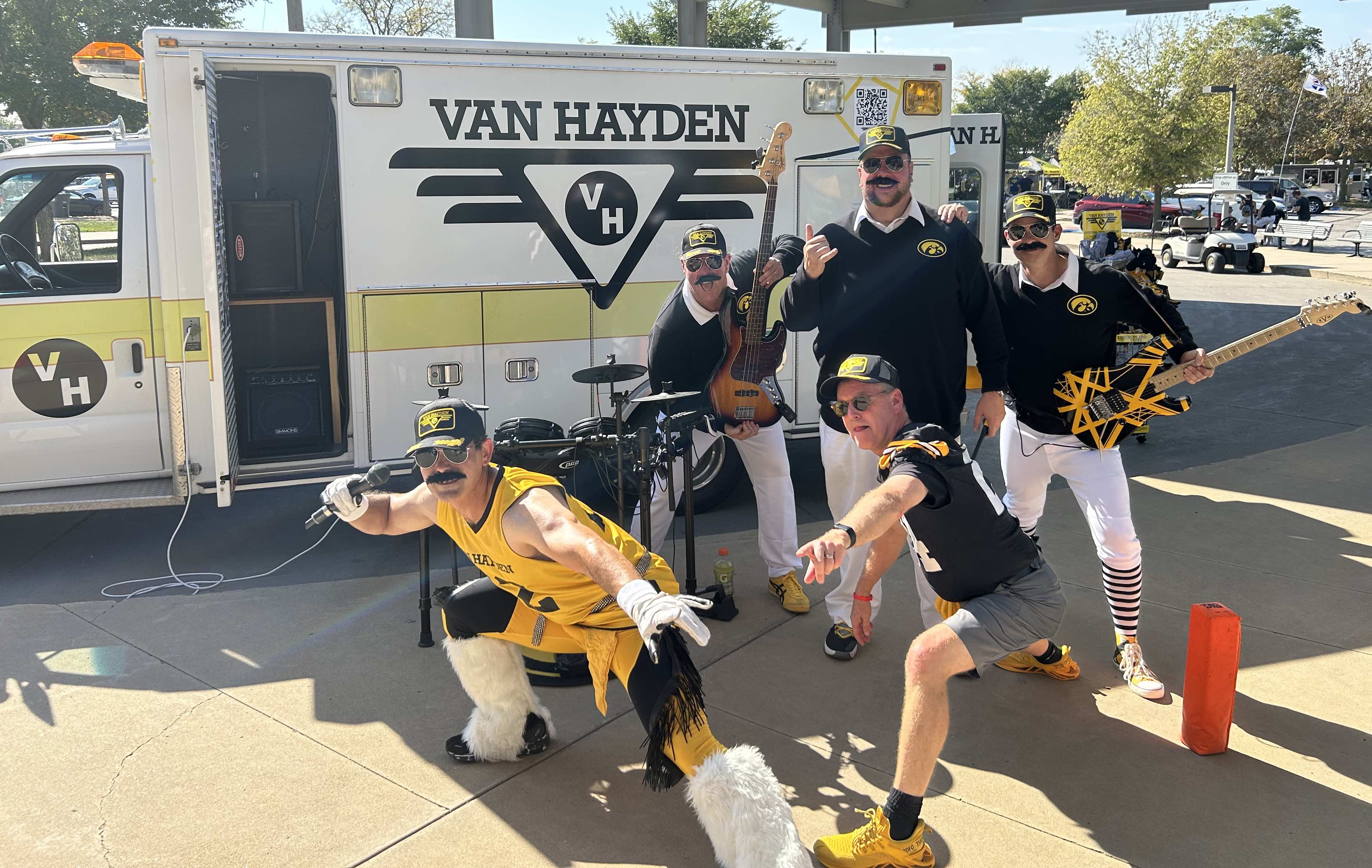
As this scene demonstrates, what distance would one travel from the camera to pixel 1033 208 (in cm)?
445

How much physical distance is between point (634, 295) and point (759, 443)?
5.00 feet

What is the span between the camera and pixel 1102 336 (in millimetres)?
4547

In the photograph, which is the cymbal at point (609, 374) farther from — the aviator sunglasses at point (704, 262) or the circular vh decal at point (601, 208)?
the circular vh decal at point (601, 208)

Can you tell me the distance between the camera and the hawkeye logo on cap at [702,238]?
501 centimetres

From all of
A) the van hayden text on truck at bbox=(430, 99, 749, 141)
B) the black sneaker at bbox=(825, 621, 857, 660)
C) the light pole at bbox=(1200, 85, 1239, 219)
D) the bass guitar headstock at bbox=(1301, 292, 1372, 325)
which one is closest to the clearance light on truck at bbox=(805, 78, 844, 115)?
the van hayden text on truck at bbox=(430, 99, 749, 141)

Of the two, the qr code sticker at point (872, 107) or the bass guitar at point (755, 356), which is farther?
the qr code sticker at point (872, 107)

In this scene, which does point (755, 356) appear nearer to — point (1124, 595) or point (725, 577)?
point (725, 577)

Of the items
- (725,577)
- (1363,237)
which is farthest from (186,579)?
(1363,237)

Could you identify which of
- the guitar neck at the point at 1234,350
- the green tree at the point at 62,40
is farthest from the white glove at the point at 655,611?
the green tree at the point at 62,40

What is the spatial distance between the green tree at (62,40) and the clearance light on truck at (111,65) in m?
15.9

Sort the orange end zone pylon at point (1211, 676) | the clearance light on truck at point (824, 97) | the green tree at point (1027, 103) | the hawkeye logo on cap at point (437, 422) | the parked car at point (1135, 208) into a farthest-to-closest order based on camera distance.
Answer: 1. the green tree at point (1027, 103)
2. the parked car at point (1135, 208)
3. the clearance light on truck at point (824, 97)
4. the orange end zone pylon at point (1211, 676)
5. the hawkeye logo on cap at point (437, 422)

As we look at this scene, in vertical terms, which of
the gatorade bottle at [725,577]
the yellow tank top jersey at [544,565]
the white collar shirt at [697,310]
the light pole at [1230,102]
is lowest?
the gatorade bottle at [725,577]

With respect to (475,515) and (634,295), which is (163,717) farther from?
(634,295)

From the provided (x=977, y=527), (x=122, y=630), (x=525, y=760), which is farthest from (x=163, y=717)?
(x=977, y=527)
